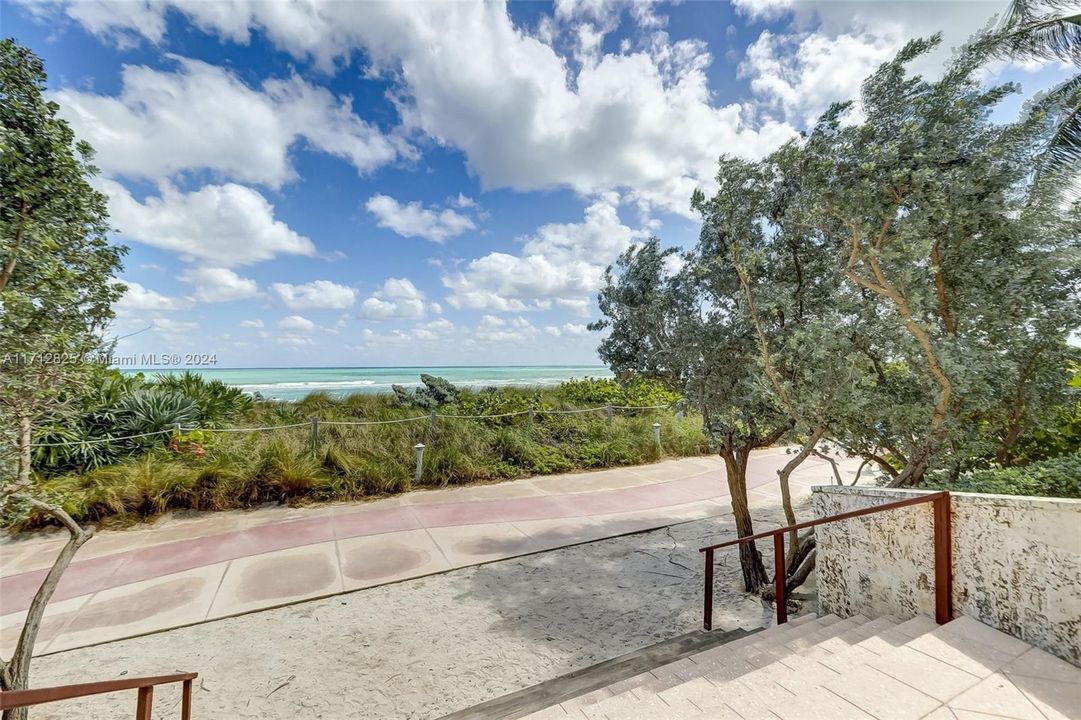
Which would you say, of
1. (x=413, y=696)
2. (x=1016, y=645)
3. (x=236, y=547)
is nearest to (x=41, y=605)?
(x=413, y=696)

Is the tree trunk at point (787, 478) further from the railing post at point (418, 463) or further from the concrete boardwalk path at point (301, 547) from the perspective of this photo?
the railing post at point (418, 463)

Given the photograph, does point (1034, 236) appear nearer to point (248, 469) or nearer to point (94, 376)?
point (94, 376)

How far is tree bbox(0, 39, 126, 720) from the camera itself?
98.0 inches

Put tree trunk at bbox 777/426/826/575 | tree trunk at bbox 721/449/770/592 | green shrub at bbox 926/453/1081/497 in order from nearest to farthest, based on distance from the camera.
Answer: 1. green shrub at bbox 926/453/1081/497
2. tree trunk at bbox 777/426/826/575
3. tree trunk at bbox 721/449/770/592

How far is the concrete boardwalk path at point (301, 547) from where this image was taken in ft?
13.3

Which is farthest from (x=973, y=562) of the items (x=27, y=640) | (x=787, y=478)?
(x=27, y=640)

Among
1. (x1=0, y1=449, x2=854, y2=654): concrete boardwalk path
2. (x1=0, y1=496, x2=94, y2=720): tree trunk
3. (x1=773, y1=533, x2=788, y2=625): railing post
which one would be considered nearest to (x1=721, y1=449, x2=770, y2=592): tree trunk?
(x1=773, y1=533, x2=788, y2=625): railing post

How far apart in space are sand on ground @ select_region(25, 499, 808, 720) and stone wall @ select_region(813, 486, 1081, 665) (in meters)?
1.24

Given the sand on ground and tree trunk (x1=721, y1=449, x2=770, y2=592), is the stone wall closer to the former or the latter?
the sand on ground

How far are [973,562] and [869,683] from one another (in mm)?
1179

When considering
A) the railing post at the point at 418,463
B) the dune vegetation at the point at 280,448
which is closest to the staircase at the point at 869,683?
the dune vegetation at the point at 280,448

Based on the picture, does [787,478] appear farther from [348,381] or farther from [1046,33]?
[348,381]

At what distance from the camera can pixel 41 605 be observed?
271cm

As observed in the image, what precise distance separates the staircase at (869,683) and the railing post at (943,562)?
11 cm
